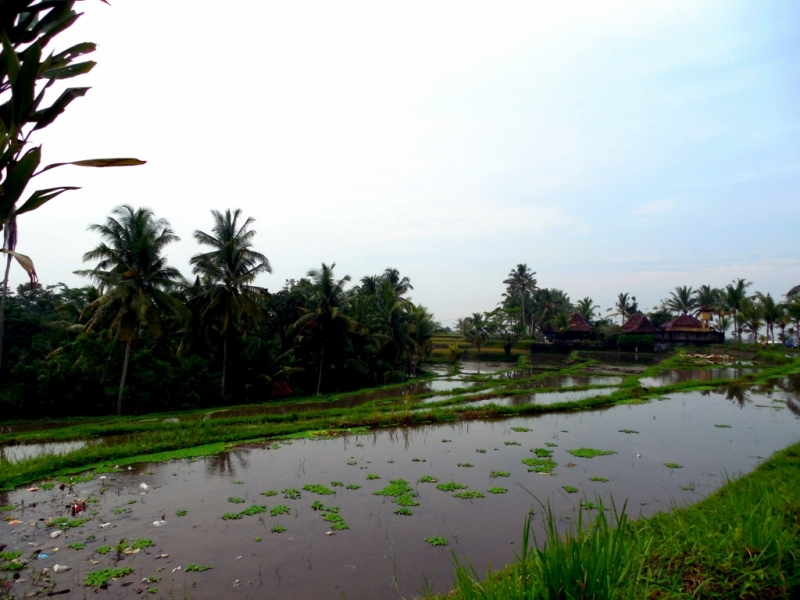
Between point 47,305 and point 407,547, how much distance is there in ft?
103

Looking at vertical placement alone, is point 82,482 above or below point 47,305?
below

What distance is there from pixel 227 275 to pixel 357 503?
15788mm

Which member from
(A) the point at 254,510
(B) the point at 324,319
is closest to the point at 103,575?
(A) the point at 254,510

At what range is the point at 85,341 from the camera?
19328 mm

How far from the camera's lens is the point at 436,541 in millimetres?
5996

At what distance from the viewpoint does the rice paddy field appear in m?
5.29

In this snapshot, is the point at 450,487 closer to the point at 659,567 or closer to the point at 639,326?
the point at 659,567

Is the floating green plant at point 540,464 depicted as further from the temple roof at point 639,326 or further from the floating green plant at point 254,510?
the temple roof at point 639,326

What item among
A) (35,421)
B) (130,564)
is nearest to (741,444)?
(130,564)

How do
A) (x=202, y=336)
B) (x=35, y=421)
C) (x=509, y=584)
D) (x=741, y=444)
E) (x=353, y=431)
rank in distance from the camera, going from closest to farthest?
1. (x=509, y=584)
2. (x=741, y=444)
3. (x=353, y=431)
4. (x=35, y=421)
5. (x=202, y=336)

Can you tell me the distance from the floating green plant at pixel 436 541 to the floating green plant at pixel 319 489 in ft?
7.76

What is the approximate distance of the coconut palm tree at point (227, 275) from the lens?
20.9 metres

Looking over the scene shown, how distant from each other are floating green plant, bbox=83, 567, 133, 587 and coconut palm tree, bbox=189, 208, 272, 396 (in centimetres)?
1635

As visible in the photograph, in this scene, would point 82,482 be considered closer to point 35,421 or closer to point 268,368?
point 35,421
